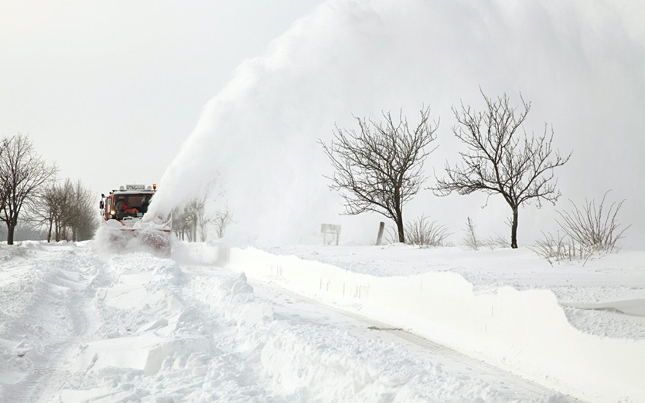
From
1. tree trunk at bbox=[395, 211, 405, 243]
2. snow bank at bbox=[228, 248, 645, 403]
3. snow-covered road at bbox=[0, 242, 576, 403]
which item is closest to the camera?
snow-covered road at bbox=[0, 242, 576, 403]

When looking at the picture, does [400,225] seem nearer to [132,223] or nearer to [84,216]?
[132,223]

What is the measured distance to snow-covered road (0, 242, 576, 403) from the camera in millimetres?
4789

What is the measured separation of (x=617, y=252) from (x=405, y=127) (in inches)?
509

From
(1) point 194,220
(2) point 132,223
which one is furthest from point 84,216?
(2) point 132,223

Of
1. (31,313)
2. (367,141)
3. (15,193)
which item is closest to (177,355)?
(31,313)

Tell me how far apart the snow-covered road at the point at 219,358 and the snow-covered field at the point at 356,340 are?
0.02 m

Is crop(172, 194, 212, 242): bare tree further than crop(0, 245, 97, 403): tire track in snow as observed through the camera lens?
Yes

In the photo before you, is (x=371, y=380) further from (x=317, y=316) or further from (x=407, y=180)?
(x=407, y=180)

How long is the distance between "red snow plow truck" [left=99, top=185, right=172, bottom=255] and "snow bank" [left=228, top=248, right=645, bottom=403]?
11935 millimetres

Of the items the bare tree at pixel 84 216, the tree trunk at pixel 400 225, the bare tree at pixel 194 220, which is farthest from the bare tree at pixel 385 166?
the bare tree at pixel 84 216

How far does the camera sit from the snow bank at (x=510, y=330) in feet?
16.3

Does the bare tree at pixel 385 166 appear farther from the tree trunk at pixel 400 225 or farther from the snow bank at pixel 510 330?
the snow bank at pixel 510 330

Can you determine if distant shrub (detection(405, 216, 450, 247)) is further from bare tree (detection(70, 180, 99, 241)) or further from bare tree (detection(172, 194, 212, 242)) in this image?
bare tree (detection(70, 180, 99, 241))

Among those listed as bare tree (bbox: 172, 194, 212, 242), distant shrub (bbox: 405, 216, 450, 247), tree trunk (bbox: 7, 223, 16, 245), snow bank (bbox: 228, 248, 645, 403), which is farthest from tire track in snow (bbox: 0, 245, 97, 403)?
bare tree (bbox: 172, 194, 212, 242)
